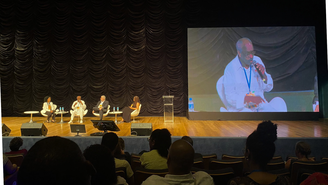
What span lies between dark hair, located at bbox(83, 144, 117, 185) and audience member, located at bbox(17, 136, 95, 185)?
0.72 metres

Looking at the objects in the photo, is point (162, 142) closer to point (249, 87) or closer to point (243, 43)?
point (249, 87)

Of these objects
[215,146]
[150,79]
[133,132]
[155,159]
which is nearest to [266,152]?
[155,159]

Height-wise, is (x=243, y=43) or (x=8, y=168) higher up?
(x=243, y=43)

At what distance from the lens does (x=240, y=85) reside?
9.72 meters

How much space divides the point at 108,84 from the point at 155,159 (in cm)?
925

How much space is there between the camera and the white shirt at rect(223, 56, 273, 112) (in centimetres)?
968

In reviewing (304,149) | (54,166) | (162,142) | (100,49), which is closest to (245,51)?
(100,49)

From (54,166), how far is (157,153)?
1768 millimetres

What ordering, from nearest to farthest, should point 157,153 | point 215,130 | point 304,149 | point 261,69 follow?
point 157,153 → point 304,149 → point 215,130 → point 261,69

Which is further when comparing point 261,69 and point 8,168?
point 261,69

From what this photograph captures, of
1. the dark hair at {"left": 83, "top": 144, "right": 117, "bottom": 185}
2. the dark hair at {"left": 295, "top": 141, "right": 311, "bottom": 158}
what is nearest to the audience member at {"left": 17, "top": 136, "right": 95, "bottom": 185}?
the dark hair at {"left": 83, "top": 144, "right": 117, "bottom": 185}

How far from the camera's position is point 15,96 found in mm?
11430

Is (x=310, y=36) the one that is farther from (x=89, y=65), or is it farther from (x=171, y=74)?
(x=89, y=65)

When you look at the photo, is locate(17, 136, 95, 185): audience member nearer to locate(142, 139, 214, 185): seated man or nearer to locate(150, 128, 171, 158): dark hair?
locate(142, 139, 214, 185): seated man
